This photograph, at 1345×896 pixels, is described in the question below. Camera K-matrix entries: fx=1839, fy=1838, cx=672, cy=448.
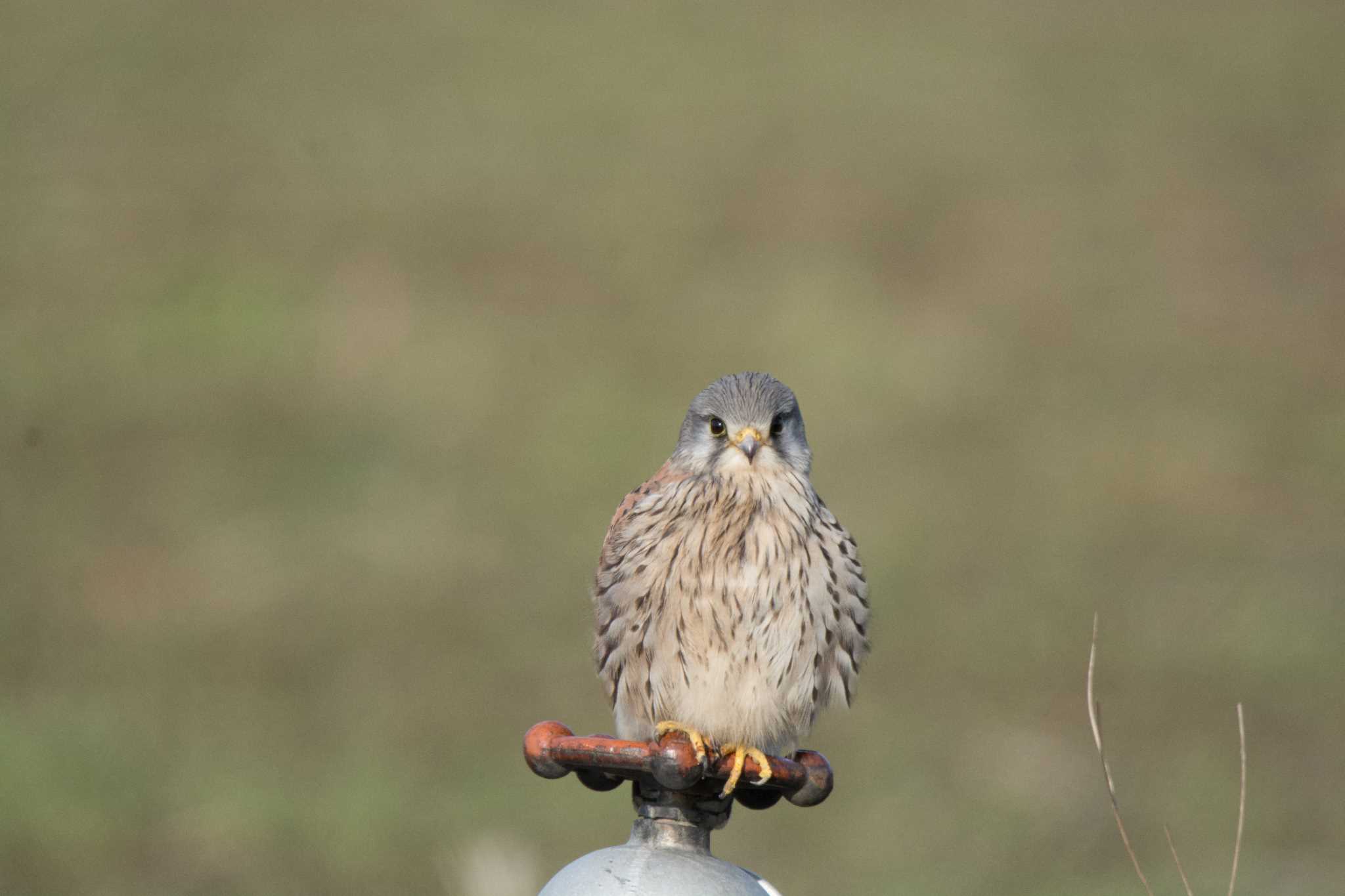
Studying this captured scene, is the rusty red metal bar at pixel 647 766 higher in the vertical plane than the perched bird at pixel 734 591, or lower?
lower

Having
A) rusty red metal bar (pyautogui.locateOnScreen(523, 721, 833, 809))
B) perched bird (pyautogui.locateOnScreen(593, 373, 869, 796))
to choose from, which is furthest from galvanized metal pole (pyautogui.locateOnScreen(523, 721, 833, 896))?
perched bird (pyautogui.locateOnScreen(593, 373, 869, 796))

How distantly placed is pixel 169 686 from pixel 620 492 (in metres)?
2.26

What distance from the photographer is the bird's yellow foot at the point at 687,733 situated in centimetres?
244

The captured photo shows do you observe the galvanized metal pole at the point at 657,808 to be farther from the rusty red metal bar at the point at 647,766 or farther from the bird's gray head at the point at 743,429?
the bird's gray head at the point at 743,429

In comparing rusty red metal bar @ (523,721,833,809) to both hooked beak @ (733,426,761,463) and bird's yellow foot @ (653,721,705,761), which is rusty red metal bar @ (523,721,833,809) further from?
hooked beak @ (733,426,761,463)

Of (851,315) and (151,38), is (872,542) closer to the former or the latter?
(851,315)

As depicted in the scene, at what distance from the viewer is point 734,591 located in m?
3.19

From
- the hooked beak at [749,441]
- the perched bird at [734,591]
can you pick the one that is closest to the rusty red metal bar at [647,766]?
the perched bird at [734,591]

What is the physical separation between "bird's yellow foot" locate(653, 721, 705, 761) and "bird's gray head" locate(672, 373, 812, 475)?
506mm

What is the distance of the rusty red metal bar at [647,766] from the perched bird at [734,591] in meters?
0.51

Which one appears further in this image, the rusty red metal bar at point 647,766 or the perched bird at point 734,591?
the perched bird at point 734,591

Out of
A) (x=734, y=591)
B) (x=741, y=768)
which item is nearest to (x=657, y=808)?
(x=741, y=768)

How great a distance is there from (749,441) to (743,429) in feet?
0.10

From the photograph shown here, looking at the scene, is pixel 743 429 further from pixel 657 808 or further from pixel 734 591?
pixel 657 808
